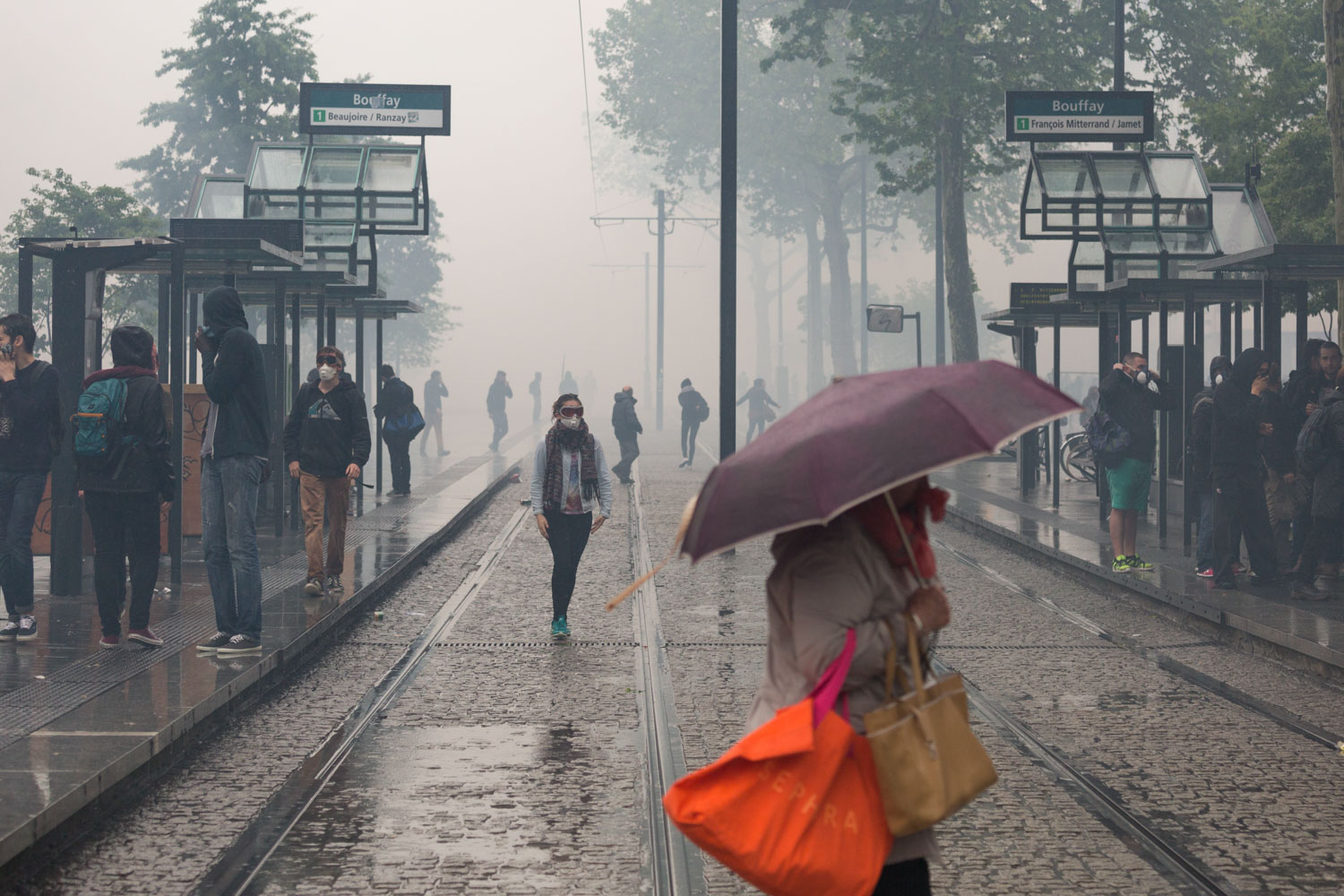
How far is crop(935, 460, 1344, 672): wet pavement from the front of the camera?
9.38 meters

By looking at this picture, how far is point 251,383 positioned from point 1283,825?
5.60 metres

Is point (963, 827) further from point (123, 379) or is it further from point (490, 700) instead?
point (123, 379)

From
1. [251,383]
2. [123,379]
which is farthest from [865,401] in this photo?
[123,379]

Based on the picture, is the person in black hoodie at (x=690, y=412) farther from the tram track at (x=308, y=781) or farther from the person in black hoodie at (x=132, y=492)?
the person in black hoodie at (x=132, y=492)

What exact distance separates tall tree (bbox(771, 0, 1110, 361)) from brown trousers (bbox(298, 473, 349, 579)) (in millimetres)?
19819

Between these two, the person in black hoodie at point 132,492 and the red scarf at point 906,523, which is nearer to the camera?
the red scarf at point 906,523

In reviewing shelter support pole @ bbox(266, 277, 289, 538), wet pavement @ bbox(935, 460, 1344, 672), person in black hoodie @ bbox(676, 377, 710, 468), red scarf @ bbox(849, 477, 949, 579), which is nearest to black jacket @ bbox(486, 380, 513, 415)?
person in black hoodie @ bbox(676, 377, 710, 468)

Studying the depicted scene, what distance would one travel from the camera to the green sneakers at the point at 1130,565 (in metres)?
12.3

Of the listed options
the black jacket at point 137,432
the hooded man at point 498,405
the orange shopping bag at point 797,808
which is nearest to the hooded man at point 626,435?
the hooded man at point 498,405

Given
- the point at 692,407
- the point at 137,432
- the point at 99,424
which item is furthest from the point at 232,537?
the point at 692,407

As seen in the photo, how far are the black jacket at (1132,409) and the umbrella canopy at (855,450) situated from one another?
956 cm

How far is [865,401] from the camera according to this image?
321 centimetres

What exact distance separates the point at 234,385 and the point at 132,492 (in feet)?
2.66

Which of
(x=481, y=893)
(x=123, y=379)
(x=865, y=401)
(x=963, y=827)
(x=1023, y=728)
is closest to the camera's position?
(x=865, y=401)
